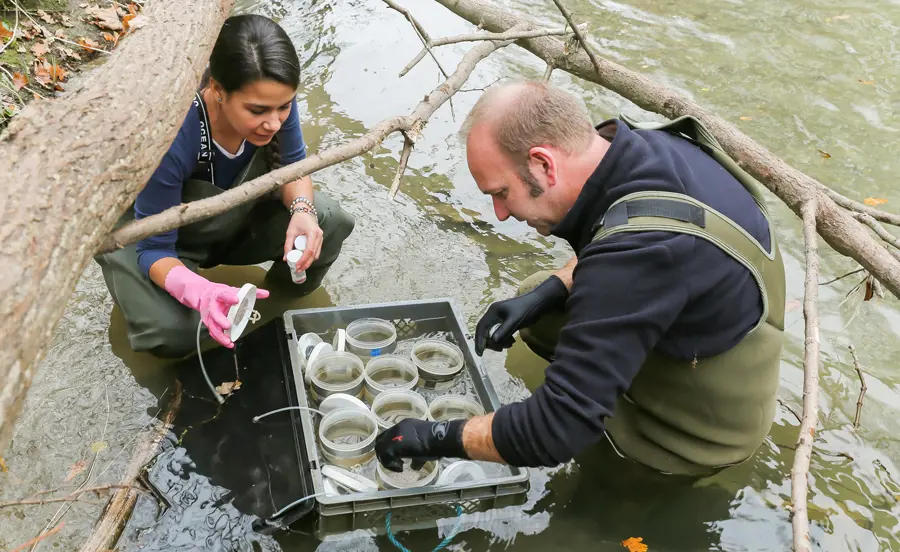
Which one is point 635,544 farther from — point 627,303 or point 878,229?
point 878,229

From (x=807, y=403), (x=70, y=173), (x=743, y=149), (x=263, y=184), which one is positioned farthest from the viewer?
(x=743, y=149)

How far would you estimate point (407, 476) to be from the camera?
2.43 metres

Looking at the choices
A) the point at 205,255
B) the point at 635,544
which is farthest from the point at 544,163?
the point at 205,255

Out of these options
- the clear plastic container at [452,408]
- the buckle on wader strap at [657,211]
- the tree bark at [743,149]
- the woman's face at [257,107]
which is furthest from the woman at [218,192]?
the tree bark at [743,149]

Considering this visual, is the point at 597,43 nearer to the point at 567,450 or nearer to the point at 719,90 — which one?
the point at 719,90

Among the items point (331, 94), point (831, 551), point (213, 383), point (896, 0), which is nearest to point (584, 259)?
point (831, 551)

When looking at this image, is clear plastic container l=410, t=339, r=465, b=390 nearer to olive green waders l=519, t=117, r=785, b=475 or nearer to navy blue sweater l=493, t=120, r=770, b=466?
olive green waders l=519, t=117, r=785, b=475

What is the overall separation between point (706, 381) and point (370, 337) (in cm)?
136

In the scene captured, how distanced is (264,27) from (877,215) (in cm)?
258

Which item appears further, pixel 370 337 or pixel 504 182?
pixel 370 337

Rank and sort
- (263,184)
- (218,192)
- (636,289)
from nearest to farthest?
1. (636,289)
2. (263,184)
3. (218,192)

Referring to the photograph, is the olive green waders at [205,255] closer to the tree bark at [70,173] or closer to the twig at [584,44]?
the tree bark at [70,173]

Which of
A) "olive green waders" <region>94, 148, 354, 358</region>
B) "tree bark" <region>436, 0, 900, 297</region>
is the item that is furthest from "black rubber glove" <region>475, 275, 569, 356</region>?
"tree bark" <region>436, 0, 900, 297</region>

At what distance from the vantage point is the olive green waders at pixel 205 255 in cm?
270
